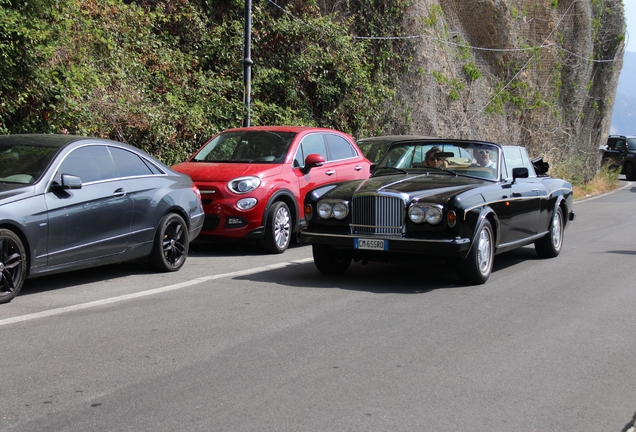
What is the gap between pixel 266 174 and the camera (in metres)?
11.5

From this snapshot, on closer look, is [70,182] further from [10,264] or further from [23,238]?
[10,264]

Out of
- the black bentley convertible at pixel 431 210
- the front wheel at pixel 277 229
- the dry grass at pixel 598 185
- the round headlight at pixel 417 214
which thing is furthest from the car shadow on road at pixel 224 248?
the dry grass at pixel 598 185

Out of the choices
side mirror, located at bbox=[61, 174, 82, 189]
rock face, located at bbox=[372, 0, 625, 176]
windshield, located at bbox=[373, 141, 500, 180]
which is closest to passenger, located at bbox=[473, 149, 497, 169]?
windshield, located at bbox=[373, 141, 500, 180]

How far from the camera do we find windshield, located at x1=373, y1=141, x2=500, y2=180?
32.6ft

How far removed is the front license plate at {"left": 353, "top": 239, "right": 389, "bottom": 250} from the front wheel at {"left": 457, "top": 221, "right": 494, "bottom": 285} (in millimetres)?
866

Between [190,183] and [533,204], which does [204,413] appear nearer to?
[190,183]

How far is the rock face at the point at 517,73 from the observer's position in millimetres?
25797

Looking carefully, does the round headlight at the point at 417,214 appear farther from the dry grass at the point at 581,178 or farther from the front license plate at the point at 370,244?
the dry grass at the point at 581,178

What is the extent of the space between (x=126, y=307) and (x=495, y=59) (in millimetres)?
26118

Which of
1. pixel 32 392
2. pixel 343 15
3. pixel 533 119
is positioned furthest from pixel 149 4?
pixel 533 119

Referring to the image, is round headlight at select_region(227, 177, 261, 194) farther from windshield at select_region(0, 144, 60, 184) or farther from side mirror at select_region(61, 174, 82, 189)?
side mirror at select_region(61, 174, 82, 189)

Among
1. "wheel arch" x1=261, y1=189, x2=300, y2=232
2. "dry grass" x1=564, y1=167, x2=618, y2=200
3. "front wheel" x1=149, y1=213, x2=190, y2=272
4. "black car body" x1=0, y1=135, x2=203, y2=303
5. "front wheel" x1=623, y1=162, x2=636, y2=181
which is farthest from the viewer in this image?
"front wheel" x1=623, y1=162, x2=636, y2=181

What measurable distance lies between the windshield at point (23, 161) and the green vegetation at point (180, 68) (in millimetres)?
3790

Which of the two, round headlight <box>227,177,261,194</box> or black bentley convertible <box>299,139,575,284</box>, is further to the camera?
round headlight <box>227,177,261,194</box>
